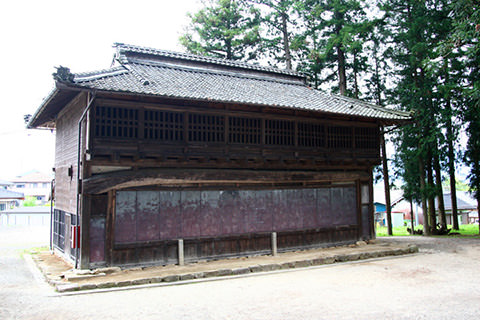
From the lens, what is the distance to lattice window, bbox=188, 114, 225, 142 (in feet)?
41.1

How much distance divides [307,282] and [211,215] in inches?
162

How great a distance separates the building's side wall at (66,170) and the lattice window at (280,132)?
21.3 feet

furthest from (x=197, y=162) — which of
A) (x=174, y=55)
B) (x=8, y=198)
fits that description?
(x=8, y=198)

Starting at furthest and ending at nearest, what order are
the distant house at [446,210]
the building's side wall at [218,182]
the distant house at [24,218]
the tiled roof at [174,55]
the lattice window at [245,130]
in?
the distant house at [446,210] < the distant house at [24,218] < the tiled roof at [174,55] < the lattice window at [245,130] < the building's side wall at [218,182]

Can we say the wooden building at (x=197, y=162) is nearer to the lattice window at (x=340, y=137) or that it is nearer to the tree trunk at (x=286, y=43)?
the lattice window at (x=340, y=137)

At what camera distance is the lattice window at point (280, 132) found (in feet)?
46.2

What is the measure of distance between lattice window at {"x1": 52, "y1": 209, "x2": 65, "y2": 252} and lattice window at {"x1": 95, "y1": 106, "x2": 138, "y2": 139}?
5190mm

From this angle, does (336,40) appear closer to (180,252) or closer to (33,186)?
(180,252)

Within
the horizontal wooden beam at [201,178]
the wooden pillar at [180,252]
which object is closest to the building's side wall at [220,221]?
the wooden pillar at [180,252]

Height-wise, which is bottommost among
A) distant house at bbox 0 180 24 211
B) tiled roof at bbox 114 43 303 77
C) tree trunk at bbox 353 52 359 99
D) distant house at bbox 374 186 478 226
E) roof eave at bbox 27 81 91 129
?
distant house at bbox 374 186 478 226

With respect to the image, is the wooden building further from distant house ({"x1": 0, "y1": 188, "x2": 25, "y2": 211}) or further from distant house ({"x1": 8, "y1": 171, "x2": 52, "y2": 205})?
distant house ({"x1": 8, "y1": 171, "x2": 52, "y2": 205})

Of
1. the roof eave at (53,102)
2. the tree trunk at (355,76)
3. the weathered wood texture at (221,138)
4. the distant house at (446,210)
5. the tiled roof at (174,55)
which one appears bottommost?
the distant house at (446,210)

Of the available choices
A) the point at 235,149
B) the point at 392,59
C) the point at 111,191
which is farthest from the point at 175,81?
the point at 392,59

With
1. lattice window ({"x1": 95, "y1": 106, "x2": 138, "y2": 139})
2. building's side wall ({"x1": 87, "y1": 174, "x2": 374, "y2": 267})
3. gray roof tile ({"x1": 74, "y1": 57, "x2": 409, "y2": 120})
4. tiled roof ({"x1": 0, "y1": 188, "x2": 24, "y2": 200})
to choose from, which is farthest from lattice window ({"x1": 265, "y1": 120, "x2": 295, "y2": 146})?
tiled roof ({"x1": 0, "y1": 188, "x2": 24, "y2": 200})
